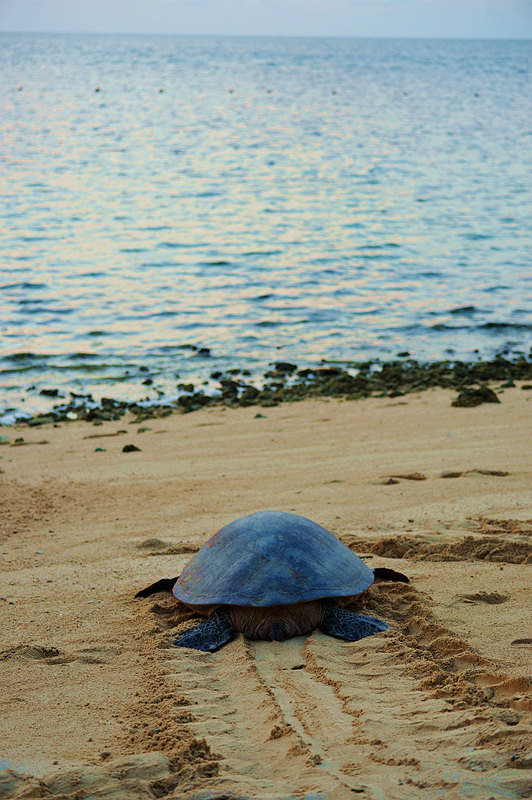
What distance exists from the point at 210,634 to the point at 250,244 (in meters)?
17.6

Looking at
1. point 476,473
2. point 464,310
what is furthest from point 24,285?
point 476,473

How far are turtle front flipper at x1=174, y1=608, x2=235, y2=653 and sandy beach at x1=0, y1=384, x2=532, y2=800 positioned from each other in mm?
61

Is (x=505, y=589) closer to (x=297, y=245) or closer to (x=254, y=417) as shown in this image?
(x=254, y=417)

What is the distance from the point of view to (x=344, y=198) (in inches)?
1018

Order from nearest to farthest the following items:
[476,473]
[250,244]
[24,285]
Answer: [476,473] < [24,285] < [250,244]

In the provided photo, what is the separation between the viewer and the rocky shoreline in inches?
381

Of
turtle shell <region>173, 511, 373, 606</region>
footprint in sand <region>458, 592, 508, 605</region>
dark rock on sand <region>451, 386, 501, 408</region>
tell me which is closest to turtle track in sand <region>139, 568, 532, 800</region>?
turtle shell <region>173, 511, 373, 606</region>

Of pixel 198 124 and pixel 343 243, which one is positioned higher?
pixel 198 124

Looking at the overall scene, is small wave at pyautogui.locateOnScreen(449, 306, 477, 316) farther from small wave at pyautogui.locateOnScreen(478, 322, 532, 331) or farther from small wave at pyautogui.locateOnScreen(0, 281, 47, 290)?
small wave at pyautogui.locateOnScreen(0, 281, 47, 290)

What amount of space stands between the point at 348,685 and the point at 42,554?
2804 millimetres

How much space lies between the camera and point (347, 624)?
3818 millimetres

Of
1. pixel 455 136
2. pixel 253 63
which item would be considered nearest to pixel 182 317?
pixel 455 136

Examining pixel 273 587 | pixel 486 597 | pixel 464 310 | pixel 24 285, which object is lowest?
pixel 486 597

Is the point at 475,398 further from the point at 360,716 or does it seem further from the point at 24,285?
the point at 24,285
